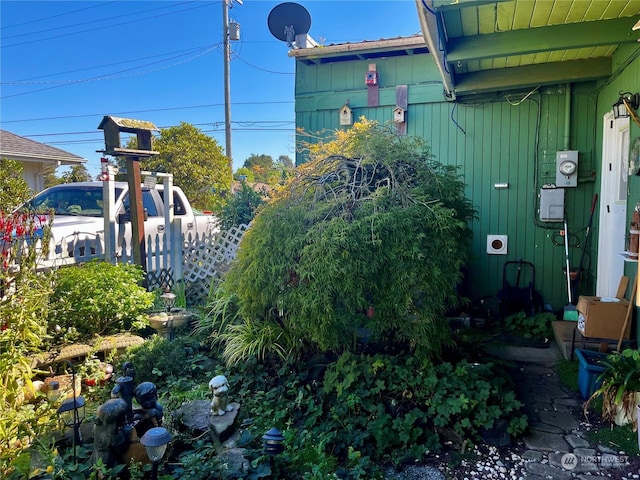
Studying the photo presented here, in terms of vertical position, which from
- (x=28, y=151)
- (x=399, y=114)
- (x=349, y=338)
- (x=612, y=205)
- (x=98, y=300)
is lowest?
(x=349, y=338)

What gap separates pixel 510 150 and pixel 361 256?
3.38m

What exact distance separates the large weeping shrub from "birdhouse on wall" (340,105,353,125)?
2.49 m

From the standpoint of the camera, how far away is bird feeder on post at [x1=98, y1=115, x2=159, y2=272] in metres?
4.85

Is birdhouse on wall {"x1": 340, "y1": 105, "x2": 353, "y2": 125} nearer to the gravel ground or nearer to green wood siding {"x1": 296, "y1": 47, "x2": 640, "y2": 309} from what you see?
green wood siding {"x1": 296, "y1": 47, "x2": 640, "y2": 309}

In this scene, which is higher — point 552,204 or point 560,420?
point 552,204

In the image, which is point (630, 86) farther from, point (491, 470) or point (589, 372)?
point (491, 470)

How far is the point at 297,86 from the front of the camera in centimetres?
616

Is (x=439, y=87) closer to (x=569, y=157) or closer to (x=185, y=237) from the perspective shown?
(x=569, y=157)

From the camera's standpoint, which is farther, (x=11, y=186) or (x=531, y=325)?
(x=11, y=186)

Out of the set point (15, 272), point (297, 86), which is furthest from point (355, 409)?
point (297, 86)

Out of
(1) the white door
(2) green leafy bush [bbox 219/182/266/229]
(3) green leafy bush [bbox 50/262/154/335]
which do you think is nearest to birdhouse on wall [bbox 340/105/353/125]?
(2) green leafy bush [bbox 219/182/266/229]

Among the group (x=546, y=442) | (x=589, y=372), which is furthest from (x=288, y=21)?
(x=546, y=442)

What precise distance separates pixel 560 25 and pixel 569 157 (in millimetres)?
1779

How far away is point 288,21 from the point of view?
253 inches
